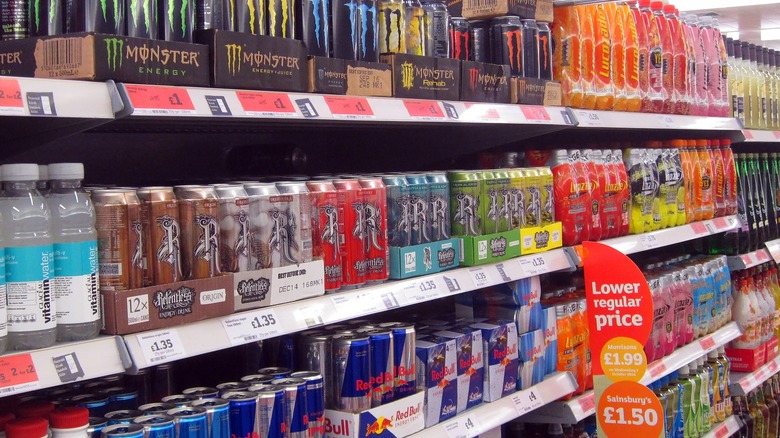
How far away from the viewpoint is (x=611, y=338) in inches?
88.4

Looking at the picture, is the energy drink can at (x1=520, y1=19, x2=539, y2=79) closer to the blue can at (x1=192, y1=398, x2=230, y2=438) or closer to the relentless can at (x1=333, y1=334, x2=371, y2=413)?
the relentless can at (x1=333, y1=334, x2=371, y2=413)

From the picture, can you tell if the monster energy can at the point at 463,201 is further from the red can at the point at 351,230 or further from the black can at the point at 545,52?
the black can at the point at 545,52

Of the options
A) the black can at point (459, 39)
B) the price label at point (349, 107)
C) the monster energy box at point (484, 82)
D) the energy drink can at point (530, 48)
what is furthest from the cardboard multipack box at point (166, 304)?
the energy drink can at point (530, 48)

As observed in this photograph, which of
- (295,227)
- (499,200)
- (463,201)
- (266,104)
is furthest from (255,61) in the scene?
(499,200)

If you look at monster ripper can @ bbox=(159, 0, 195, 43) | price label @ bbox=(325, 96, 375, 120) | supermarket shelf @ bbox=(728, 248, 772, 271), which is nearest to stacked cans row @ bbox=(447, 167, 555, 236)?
price label @ bbox=(325, 96, 375, 120)

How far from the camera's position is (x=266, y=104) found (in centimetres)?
158

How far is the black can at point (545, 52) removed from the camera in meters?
2.49

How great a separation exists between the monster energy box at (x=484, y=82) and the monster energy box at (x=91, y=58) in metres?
0.92

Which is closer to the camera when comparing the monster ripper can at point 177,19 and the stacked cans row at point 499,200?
the monster ripper can at point 177,19

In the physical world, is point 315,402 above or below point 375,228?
below

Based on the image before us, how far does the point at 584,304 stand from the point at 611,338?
46 cm

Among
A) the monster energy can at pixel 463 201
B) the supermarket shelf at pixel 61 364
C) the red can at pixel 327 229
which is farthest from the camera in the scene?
the monster energy can at pixel 463 201

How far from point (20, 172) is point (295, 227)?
57 cm

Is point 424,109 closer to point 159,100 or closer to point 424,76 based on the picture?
point 424,76
